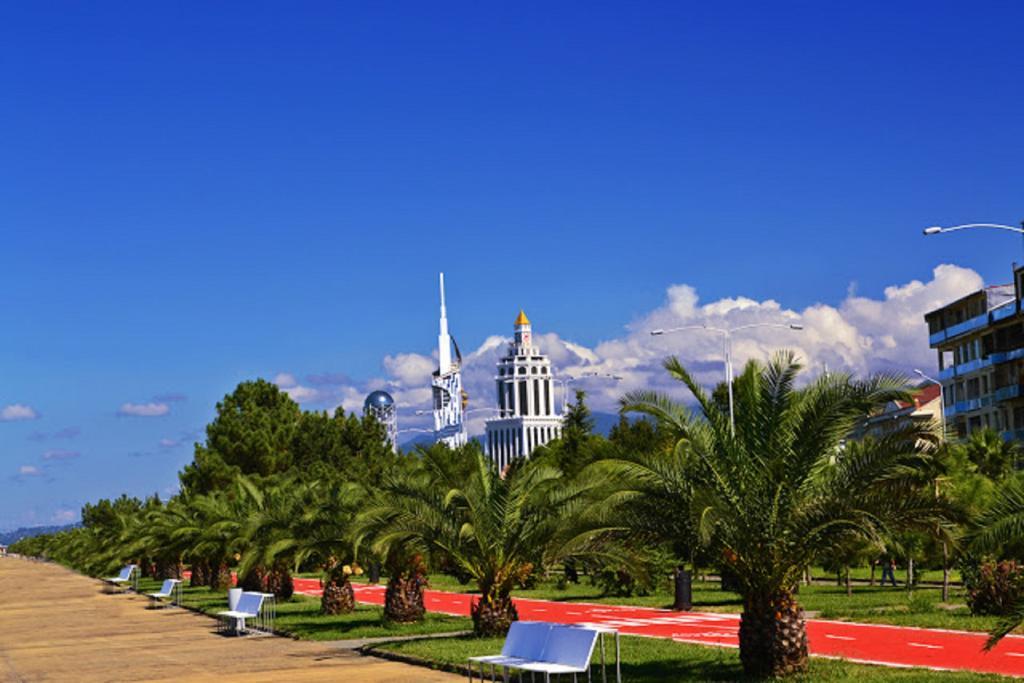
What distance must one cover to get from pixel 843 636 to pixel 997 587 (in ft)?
12.4

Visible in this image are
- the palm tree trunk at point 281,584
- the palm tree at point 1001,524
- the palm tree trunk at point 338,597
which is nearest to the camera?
the palm tree at point 1001,524

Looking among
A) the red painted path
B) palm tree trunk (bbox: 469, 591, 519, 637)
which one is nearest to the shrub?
the red painted path

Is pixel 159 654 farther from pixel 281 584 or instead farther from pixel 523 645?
pixel 281 584

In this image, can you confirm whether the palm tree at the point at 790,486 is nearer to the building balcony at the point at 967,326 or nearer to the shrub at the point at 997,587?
the shrub at the point at 997,587

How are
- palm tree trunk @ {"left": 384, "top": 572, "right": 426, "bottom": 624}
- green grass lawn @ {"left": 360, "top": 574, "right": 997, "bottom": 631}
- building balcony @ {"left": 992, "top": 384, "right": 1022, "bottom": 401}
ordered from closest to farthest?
green grass lawn @ {"left": 360, "top": 574, "right": 997, "bottom": 631} → palm tree trunk @ {"left": 384, "top": 572, "right": 426, "bottom": 624} → building balcony @ {"left": 992, "top": 384, "right": 1022, "bottom": 401}

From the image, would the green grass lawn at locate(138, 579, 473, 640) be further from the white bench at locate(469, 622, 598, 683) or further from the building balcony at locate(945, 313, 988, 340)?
the building balcony at locate(945, 313, 988, 340)

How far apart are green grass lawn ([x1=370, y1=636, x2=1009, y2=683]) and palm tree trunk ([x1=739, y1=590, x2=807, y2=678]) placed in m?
0.25

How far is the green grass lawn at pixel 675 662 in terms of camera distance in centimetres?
1656

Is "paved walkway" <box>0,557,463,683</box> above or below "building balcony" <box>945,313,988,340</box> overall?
below

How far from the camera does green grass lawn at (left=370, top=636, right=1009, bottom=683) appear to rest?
16.6 meters

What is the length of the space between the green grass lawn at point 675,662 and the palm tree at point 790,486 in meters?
0.65

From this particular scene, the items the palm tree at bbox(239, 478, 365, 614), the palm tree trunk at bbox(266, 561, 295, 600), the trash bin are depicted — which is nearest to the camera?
the trash bin

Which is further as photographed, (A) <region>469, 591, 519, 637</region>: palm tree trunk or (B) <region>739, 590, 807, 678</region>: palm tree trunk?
(A) <region>469, 591, 519, 637</region>: palm tree trunk

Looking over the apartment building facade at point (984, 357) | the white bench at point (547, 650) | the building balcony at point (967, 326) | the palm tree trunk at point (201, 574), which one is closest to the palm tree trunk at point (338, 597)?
the white bench at point (547, 650)
